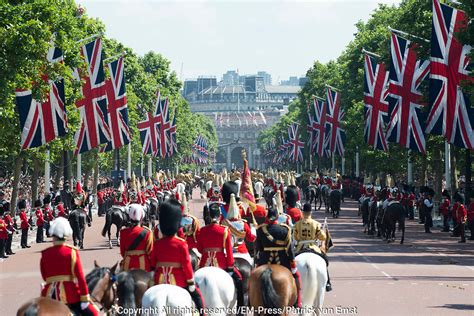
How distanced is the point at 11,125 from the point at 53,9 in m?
4.55

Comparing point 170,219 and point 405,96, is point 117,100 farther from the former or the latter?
point 170,219

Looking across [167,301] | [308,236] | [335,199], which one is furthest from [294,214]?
[335,199]

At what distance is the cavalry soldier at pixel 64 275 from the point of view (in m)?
13.3

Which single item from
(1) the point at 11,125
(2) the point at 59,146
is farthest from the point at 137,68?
(1) the point at 11,125

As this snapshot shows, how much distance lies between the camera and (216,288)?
15531 mm

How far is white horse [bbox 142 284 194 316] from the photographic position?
13.5 m

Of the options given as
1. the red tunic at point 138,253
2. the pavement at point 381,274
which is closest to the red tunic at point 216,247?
the red tunic at point 138,253

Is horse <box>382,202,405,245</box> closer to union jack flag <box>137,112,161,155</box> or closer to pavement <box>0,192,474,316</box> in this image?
pavement <box>0,192,474,316</box>

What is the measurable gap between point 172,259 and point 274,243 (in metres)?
3.19

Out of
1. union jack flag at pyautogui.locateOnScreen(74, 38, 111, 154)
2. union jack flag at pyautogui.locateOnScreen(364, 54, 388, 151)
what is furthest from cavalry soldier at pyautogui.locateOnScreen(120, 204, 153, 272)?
union jack flag at pyautogui.locateOnScreen(364, 54, 388, 151)

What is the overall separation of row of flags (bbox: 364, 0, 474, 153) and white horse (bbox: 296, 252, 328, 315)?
19.4 metres

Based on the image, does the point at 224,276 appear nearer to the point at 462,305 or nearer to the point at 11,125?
the point at 462,305

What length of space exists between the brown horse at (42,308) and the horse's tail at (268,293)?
4.30 metres

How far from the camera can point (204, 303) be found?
14977 millimetres
